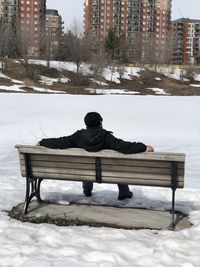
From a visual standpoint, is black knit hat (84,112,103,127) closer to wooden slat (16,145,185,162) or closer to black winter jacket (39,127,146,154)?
black winter jacket (39,127,146,154)

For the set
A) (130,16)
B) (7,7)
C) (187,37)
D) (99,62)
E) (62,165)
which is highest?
(7,7)

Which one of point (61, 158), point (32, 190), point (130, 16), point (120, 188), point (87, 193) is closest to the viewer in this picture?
point (61, 158)

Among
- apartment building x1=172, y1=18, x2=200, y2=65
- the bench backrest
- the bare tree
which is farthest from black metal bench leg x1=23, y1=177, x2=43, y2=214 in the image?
apartment building x1=172, y1=18, x2=200, y2=65

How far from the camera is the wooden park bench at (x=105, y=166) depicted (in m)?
4.75

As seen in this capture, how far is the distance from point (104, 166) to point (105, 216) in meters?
0.60

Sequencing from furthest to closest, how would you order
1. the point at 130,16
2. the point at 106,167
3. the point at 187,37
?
the point at 187,37
the point at 130,16
the point at 106,167

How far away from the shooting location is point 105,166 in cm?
496

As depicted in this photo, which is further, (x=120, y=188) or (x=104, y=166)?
(x=120, y=188)

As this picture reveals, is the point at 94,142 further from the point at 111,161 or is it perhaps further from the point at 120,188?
the point at 120,188

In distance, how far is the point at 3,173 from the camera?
317 inches

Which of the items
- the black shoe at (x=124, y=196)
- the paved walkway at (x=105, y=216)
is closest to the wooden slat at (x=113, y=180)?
the paved walkway at (x=105, y=216)

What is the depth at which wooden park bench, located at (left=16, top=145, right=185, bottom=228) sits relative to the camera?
15.6 feet

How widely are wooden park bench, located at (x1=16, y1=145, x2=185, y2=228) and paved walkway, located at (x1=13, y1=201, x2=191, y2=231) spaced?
188 mm

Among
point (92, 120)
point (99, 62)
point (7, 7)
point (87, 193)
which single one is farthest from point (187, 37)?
point (92, 120)
